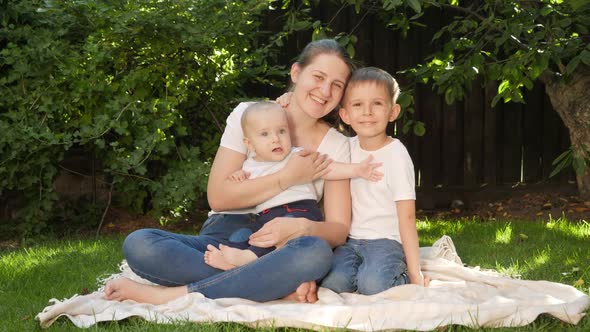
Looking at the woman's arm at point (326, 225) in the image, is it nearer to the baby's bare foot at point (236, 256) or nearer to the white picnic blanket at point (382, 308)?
the baby's bare foot at point (236, 256)

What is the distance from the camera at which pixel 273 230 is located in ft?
9.45

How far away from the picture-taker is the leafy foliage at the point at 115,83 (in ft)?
15.5

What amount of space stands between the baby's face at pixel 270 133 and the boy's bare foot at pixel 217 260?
1.58ft

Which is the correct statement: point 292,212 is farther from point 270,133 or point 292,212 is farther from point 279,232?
point 270,133

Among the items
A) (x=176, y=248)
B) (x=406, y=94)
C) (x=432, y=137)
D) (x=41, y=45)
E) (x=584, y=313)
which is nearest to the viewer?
(x=584, y=313)

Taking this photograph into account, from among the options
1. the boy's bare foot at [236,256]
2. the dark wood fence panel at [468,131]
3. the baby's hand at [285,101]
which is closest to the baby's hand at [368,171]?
the baby's hand at [285,101]

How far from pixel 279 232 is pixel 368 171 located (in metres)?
0.47

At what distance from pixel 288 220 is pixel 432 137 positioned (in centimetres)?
362

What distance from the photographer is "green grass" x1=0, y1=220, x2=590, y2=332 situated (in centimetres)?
262

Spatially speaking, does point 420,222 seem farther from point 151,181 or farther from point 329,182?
point 329,182

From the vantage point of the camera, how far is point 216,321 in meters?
2.53

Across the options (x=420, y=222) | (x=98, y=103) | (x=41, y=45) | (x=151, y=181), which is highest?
(x=41, y=45)

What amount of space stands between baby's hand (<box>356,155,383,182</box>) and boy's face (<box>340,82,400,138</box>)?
0.41 ft

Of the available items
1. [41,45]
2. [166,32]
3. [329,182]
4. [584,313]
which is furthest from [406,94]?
[41,45]
